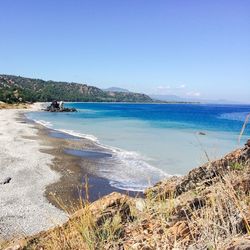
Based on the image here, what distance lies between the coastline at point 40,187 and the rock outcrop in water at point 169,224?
1.40 metres

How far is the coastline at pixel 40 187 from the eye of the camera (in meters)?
11.4

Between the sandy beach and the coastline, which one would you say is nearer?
the sandy beach

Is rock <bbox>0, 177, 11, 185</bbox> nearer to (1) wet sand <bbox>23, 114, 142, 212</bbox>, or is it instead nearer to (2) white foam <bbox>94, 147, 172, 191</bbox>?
(1) wet sand <bbox>23, 114, 142, 212</bbox>

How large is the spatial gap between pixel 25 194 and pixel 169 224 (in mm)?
11495

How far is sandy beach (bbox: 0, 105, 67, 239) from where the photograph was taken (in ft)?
36.8

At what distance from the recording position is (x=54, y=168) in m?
19.5

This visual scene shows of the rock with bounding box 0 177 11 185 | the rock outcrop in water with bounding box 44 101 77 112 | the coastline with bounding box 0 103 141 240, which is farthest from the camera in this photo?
the rock outcrop in water with bounding box 44 101 77 112

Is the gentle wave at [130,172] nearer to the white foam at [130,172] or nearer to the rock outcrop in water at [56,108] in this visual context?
the white foam at [130,172]

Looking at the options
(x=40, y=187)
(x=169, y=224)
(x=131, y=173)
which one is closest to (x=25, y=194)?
(x=40, y=187)

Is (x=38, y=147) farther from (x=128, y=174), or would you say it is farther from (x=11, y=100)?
(x=11, y=100)

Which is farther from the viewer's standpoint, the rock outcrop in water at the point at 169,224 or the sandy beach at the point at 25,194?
the sandy beach at the point at 25,194

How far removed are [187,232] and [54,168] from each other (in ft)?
53.7

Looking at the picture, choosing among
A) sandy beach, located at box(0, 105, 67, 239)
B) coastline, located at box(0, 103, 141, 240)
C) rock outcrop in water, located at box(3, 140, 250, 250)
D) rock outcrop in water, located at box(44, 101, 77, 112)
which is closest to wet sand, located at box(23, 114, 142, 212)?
coastline, located at box(0, 103, 141, 240)

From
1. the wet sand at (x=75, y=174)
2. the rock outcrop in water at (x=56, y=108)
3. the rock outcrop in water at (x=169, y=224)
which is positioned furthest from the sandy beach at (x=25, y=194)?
the rock outcrop in water at (x=56, y=108)
